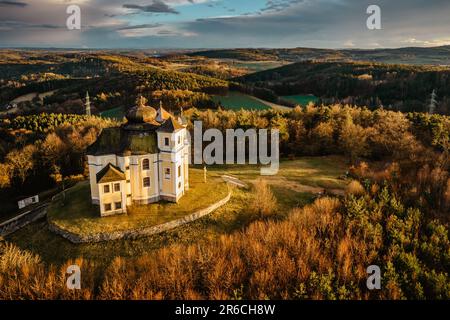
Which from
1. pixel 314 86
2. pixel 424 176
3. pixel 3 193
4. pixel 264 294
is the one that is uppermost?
pixel 314 86

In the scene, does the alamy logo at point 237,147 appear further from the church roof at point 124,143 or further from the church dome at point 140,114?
the church dome at point 140,114

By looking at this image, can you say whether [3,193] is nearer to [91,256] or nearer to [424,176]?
[91,256]

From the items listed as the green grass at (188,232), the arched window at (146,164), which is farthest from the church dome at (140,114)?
the green grass at (188,232)

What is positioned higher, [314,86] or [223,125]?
[314,86]

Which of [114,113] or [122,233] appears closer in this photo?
[122,233]

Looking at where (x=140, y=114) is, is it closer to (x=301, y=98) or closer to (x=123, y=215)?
(x=123, y=215)

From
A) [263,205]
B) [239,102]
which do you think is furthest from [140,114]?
[239,102]

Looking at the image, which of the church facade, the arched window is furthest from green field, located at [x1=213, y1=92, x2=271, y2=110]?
the arched window

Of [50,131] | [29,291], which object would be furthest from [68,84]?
[29,291]
